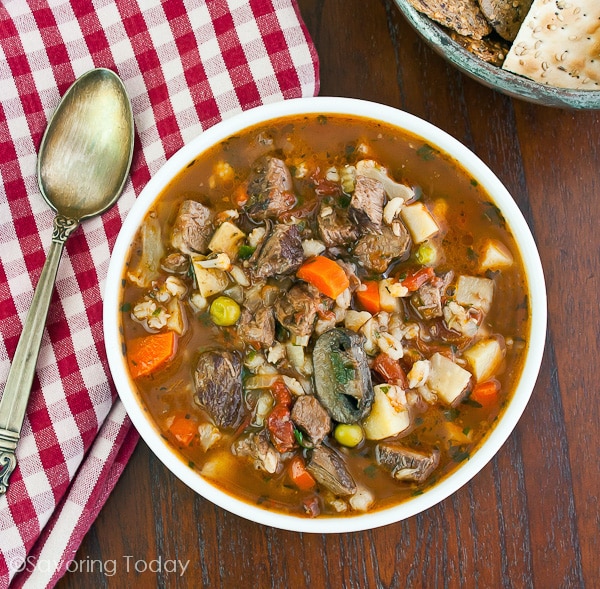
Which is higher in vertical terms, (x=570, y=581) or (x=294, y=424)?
(x=294, y=424)

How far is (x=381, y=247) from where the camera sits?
9.52 ft

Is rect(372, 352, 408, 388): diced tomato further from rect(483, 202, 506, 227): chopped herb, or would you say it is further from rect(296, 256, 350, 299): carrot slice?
rect(483, 202, 506, 227): chopped herb

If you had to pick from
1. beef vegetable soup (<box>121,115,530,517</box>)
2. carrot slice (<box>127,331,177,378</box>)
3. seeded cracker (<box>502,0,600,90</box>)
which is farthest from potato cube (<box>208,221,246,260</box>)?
seeded cracker (<box>502,0,600,90</box>)

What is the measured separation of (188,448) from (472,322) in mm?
1298

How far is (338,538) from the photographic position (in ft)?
11.2

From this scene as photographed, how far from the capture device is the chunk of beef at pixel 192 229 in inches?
114

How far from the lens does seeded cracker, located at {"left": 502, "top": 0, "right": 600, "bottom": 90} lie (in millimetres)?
3154

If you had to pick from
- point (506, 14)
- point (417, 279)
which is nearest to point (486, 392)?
point (417, 279)

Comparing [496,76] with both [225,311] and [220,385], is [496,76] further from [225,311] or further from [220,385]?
[220,385]

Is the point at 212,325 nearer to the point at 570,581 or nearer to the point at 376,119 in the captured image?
the point at 376,119

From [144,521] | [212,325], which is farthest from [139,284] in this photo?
[144,521]

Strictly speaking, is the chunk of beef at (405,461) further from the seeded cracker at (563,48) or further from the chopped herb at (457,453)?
the seeded cracker at (563,48)

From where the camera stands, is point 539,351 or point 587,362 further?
point 587,362

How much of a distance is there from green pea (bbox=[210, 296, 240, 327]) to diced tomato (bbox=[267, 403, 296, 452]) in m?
0.41
